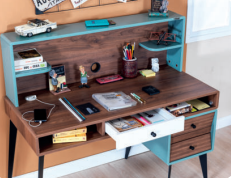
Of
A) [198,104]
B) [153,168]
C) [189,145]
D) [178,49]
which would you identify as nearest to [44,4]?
[178,49]

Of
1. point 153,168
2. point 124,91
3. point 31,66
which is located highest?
point 31,66

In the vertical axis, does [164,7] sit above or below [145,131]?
above

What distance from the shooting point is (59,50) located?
235 centimetres

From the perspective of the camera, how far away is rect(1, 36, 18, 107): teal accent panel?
2.07 meters

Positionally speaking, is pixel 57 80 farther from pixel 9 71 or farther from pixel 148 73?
pixel 148 73

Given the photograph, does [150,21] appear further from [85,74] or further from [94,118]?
[94,118]

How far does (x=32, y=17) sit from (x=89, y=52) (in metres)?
0.42

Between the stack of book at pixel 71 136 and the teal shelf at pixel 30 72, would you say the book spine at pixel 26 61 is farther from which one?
the stack of book at pixel 71 136

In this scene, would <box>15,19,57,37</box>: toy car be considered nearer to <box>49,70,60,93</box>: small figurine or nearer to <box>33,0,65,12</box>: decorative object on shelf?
<box>33,0,65,12</box>: decorative object on shelf

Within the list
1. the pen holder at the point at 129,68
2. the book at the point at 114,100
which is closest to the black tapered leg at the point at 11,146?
the book at the point at 114,100

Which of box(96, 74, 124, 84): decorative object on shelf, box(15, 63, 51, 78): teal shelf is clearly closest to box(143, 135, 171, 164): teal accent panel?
box(96, 74, 124, 84): decorative object on shelf

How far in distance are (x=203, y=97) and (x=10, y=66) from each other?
124 cm

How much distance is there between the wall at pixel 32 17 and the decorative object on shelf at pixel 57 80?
288 millimetres

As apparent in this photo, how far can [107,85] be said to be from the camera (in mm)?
2436
